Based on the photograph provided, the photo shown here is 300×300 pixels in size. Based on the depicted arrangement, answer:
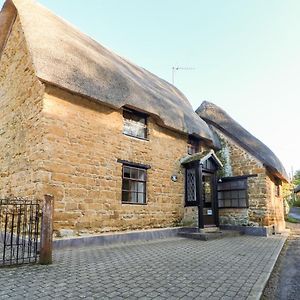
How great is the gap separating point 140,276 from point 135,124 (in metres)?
6.52

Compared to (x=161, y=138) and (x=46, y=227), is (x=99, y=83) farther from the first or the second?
(x=46, y=227)

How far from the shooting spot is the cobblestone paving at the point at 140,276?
378cm

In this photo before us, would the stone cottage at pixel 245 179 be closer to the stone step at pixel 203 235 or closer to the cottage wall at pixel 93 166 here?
the stone step at pixel 203 235

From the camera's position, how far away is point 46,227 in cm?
557

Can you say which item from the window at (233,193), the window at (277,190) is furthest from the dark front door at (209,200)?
the window at (277,190)

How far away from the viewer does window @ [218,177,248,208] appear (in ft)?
43.8

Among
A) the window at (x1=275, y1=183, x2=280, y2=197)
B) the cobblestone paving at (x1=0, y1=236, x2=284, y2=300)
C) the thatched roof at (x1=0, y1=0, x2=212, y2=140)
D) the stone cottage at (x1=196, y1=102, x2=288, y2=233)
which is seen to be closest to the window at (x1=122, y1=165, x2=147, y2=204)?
the thatched roof at (x1=0, y1=0, x2=212, y2=140)

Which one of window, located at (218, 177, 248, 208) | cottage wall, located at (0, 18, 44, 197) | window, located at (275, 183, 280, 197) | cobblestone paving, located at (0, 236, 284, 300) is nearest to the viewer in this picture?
cobblestone paving, located at (0, 236, 284, 300)

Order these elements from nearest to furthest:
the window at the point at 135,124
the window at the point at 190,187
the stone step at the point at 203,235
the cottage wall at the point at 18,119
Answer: the cottage wall at the point at 18,119, the window at the point at 135,124, the stone step at the point at 203,235, the window at the point at 190,187

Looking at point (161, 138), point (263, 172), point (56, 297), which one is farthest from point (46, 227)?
point (263, 172)

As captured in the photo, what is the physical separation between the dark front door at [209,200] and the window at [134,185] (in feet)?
10.9

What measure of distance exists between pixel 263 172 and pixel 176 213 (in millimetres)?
4835

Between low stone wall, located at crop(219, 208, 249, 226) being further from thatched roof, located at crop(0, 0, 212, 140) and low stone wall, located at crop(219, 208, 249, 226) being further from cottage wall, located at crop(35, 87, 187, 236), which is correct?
thatched roof, located at crop(0, 0, 212, 140)

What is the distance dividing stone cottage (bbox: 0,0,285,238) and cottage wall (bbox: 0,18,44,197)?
0.11 feet
